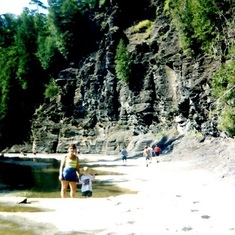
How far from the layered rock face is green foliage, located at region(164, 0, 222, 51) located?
2333 mm

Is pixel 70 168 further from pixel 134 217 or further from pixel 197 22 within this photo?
pixel 197 22

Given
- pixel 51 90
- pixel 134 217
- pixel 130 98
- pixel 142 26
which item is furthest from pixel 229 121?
pixel 51 90

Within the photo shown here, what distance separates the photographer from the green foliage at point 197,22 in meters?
48.2

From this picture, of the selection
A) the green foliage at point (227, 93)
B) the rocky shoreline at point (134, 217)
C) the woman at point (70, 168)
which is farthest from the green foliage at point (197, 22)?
the woman at point (70, 168)

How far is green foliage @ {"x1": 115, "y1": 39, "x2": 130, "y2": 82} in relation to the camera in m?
70.4

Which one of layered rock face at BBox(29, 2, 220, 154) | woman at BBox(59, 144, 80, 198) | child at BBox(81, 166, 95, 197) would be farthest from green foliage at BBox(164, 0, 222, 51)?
woman at BBox(59, 144, 80, 198)

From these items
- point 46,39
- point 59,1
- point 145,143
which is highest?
point 59,1

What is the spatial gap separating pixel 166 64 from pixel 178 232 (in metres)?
56.4

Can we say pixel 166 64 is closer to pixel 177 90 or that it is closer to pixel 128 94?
pixel 177 90

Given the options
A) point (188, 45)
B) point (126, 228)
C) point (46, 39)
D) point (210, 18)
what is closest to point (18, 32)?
point (46, 39)

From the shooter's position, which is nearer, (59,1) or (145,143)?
(145,143)

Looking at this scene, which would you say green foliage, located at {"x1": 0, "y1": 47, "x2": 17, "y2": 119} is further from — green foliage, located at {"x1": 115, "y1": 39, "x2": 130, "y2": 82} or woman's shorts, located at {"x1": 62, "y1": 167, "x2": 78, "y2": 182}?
woman's shorts, located at {"x1": 62, "y1": 167, "x2": 78, "y2": 182}

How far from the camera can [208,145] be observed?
41.4 meters

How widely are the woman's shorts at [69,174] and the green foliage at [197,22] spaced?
38200 millimetres
